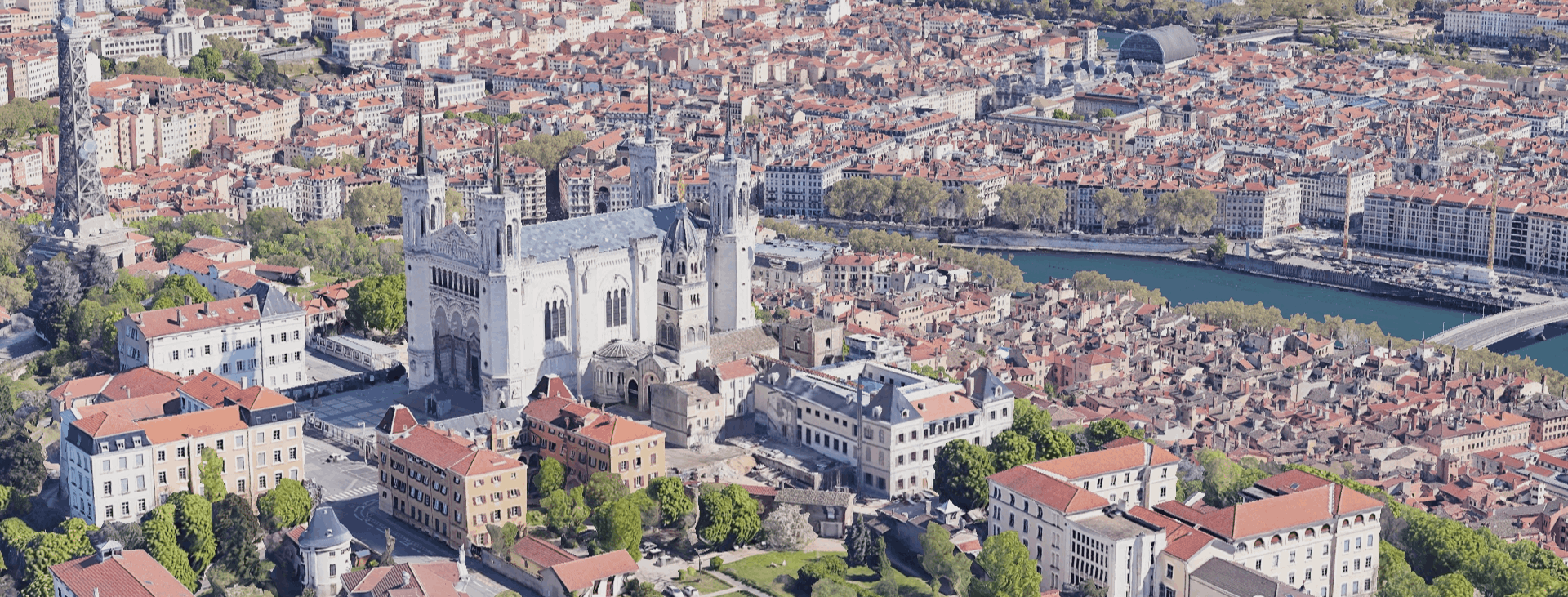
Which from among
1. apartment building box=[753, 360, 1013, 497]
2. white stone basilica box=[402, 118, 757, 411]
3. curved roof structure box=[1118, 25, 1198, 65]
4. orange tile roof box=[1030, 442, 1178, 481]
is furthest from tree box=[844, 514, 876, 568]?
curved roof structure box=[1118, 25, 1198, 65]

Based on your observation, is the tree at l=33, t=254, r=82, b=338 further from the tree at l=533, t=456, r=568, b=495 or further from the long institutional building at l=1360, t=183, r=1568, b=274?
the long institutional building at l=1360, t=183, r=1568, b=274

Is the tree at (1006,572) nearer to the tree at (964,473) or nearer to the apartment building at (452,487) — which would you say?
the tree at (964,473)

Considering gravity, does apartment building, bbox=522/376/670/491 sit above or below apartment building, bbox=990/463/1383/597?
above

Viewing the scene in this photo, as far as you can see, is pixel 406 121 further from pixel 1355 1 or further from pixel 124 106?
pixel 1355 1

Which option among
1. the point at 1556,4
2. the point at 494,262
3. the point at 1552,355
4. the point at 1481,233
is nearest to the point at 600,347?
the point at 494,262

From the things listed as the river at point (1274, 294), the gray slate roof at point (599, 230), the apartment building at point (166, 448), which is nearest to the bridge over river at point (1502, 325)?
the river at point (1274, 294)
